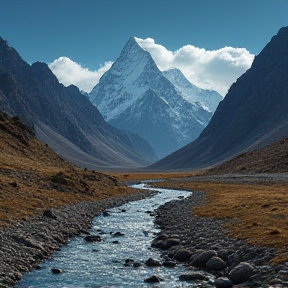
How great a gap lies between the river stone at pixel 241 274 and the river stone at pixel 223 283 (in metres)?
0.33

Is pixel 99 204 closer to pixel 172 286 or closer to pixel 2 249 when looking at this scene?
pixel 2 249

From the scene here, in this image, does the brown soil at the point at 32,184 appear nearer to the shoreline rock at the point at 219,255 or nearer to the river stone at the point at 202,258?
the shoreline rock at the point at 219,255

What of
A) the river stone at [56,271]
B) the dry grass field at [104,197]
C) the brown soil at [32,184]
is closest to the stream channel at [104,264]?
the river stone at [56,271]

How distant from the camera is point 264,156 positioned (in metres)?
168

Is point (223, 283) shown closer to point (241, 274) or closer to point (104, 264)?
point (241, 274)

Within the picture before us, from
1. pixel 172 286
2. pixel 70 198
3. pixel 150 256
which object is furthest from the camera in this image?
pixel 70 198

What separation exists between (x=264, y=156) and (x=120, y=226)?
13218 cm

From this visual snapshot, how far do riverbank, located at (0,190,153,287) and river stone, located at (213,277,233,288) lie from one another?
452 inches

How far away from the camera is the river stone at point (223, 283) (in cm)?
2258

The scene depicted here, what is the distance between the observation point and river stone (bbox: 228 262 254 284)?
75.1 feet

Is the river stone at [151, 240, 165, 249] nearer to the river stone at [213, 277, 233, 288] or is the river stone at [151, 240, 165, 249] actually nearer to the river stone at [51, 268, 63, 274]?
the river stone at [51, 268, 63, 274]

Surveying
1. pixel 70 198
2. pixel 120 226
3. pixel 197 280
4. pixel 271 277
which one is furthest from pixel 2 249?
pixel 70 198

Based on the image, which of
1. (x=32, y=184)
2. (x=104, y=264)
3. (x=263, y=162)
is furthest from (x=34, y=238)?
(x=263, y=162)

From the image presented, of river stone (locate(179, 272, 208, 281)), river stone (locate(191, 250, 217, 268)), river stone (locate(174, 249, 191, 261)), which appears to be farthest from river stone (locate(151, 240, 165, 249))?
river stone (locate(179, 272, 208, 281))
